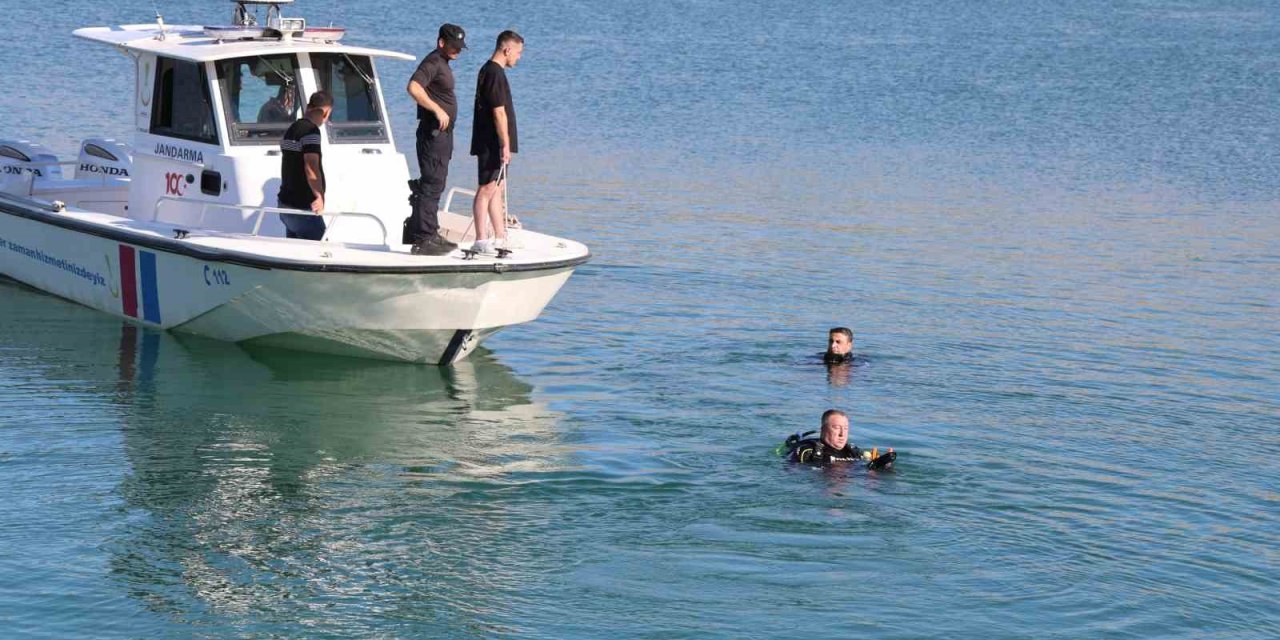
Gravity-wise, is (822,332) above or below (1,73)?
below

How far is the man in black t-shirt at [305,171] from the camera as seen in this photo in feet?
44.4

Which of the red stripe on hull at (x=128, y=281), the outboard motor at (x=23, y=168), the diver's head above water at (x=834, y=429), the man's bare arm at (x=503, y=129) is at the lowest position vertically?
the diver's head above water at (x=834, y=429)

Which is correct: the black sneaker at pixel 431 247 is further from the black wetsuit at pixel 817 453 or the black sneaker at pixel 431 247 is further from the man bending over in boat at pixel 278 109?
the black wetsuit at pixel 817 453

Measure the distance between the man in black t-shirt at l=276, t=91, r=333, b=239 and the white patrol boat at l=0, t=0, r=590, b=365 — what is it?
19 cm

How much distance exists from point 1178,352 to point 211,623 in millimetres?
10042

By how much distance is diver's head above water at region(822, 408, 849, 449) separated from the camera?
11.3 m

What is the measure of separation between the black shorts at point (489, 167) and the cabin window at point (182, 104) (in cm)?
272

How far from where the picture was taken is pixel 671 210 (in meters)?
22.3

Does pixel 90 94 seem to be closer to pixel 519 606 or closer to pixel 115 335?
pixel 115 335

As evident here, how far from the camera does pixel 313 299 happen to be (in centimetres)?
1341

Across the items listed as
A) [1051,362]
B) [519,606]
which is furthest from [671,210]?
[519,606]

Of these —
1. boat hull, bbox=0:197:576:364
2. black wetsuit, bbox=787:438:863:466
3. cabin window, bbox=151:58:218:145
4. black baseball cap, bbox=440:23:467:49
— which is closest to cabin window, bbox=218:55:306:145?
cabin window, bbox=151:58:218:145

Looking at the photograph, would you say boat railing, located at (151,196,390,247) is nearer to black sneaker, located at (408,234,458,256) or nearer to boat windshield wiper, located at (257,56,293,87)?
black sneaker, located at (408,234,458,256)

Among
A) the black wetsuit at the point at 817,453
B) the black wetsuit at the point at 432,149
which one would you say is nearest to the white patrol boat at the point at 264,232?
the black wetsuit at the point at 432,149
